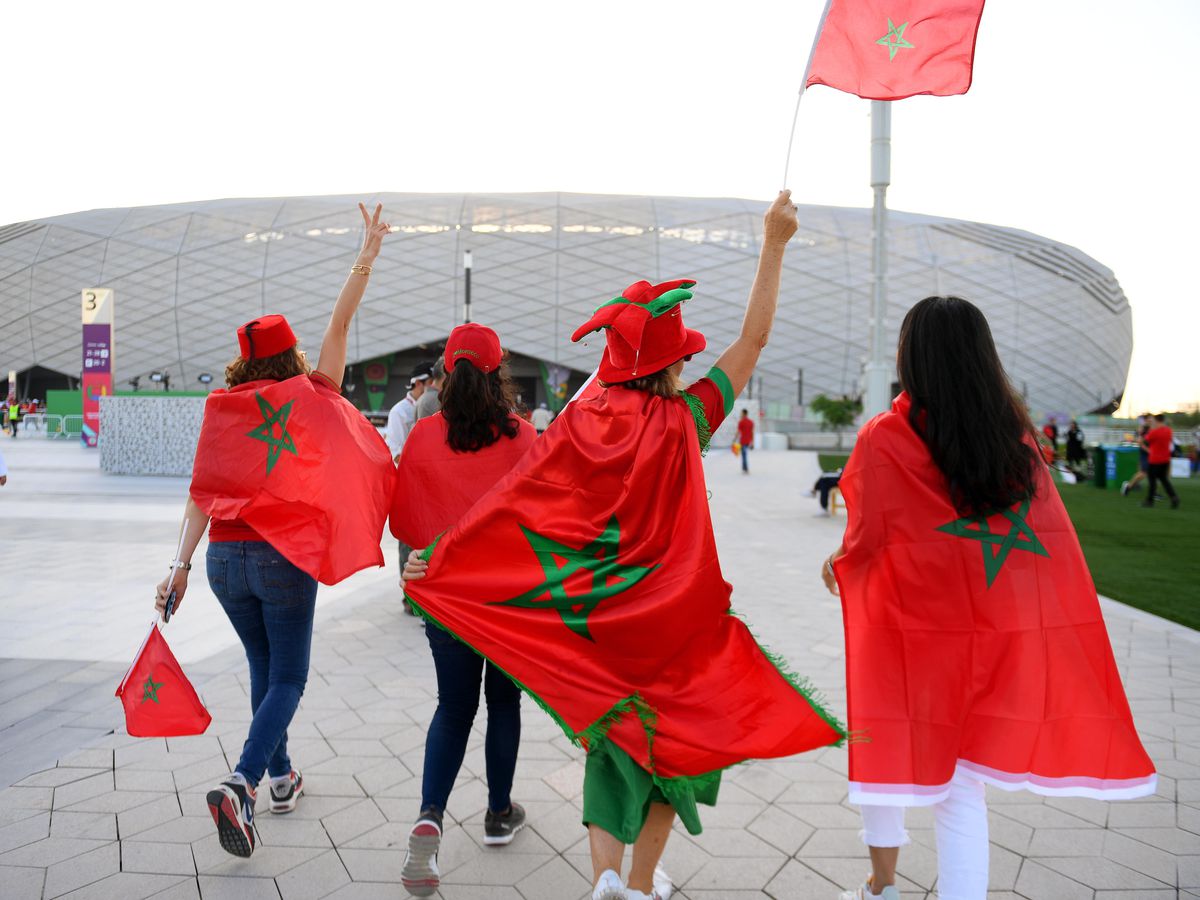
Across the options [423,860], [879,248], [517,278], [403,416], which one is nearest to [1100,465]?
[879,248]

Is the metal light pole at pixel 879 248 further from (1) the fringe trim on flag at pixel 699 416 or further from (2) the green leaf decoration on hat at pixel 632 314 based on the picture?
(2) the green leaf decoration on hat at pixel 632 314

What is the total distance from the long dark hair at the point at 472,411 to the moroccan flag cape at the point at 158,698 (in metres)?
1.10

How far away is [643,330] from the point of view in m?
2.05

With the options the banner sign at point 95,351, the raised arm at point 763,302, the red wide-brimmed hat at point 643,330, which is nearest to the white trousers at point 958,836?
the raised arm at point 763,302

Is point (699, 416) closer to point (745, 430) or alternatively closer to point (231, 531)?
point (231, 531)

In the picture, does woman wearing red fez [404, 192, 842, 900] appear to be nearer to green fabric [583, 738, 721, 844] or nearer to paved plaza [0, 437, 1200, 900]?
green fabric [583, 738, 721, 844]

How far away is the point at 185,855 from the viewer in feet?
8.32

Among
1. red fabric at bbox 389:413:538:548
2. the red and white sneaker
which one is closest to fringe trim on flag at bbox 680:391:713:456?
red fabric at bbox 389:413:538:548

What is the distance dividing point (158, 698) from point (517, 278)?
1839 inches

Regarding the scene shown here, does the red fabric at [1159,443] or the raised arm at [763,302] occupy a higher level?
the raised arm at [763,302]

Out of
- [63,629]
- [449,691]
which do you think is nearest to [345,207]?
[63,629]

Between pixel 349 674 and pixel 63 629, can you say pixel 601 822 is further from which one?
pixel 63 629

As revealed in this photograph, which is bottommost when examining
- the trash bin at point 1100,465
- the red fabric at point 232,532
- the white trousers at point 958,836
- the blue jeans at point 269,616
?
the trash bin at point 1100,465

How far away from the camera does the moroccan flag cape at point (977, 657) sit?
6.27 feet
